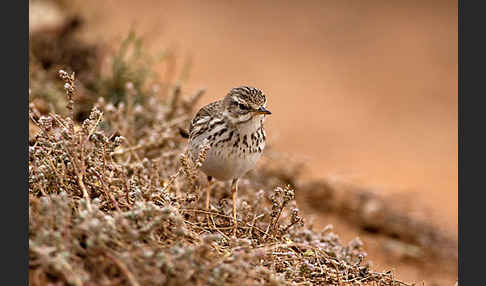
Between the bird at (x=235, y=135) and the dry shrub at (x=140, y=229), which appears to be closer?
the dry shrub at (x=140, y=229)

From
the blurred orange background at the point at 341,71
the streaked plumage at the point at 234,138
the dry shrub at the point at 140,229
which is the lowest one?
the dry shrub at the point at 140,229

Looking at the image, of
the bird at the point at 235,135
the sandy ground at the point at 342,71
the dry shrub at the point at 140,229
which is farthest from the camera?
the sandy ground at the point at 342,71

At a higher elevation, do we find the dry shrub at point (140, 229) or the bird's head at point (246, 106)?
the bird's head at point (246, 106)

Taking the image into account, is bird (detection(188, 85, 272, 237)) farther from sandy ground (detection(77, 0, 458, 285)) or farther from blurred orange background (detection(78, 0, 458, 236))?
blurred orange background (detection(78, 0, 458, 236))

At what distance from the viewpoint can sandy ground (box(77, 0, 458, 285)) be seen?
31.1 ft

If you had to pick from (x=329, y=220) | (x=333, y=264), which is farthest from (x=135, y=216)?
(x=329, y=220)

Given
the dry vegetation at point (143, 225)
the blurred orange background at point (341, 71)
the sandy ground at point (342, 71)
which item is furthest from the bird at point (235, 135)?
the blurred orange background at point (341, 71)

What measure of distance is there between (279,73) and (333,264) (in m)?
9.46

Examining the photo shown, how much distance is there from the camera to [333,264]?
147 inches

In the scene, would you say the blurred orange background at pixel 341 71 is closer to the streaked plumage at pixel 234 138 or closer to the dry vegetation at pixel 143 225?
the dry vegetation at pixel 143 225

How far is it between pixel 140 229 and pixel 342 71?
10.9 metres

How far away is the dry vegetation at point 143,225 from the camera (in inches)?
104

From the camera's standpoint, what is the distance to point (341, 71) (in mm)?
13172

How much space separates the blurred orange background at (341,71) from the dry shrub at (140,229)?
349 centimetres
